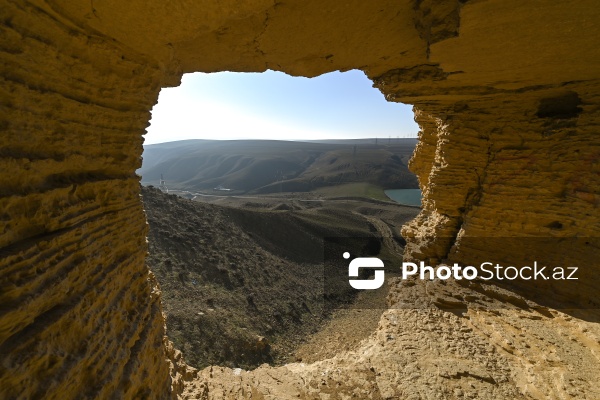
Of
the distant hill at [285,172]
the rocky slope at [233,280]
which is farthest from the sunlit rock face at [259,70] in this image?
the distant hill at [285,172]

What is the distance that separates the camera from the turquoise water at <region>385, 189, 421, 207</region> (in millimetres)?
44281

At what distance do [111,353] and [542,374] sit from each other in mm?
5115

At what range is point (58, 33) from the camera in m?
2.47

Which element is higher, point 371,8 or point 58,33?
point 371,8

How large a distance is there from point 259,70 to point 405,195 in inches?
1778

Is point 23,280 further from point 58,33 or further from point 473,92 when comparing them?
point 473,92

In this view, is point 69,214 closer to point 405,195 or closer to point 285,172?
point 405,195

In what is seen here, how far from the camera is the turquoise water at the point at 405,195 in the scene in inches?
1743

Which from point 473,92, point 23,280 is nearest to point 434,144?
point 473,92
